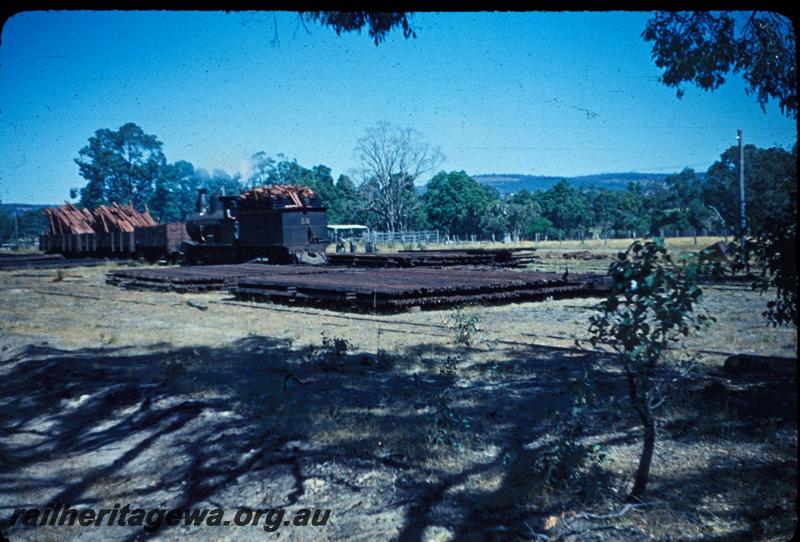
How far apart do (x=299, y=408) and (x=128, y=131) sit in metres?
71.1

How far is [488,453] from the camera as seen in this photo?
12.4 feet

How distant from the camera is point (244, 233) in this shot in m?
23.4

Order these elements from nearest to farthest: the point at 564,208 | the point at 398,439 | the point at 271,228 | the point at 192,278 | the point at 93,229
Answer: the point at 398,439 → the point at 192,278 → the point at 271,228 → the point at 93,229 → the point at 564,208

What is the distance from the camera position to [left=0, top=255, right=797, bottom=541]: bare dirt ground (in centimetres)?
300

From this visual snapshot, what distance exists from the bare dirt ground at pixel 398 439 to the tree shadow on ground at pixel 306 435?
0.7 inches

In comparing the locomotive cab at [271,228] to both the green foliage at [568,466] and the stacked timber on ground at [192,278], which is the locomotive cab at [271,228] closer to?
the stacked timber on ground at [192,278]

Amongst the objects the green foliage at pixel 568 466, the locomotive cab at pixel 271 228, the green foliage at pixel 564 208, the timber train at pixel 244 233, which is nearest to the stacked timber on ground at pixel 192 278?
the locomotive cab at pixel 271 228

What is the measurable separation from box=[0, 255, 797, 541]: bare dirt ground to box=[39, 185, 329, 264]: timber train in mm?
14139

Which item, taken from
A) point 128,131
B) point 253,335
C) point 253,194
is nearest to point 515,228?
point 128,131

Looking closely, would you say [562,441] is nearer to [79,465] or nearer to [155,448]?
[155,448]

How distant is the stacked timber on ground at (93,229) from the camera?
3148 cm

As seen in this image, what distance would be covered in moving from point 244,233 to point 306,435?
2040 cm

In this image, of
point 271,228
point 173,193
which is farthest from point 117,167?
point 271,228

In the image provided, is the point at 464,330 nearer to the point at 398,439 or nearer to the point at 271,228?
the point at 398,439
